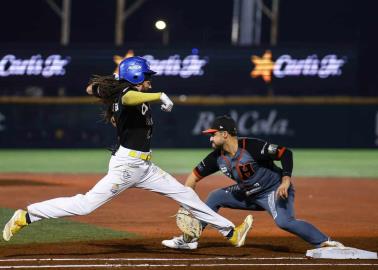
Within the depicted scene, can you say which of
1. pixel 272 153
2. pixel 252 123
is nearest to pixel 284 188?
pixel 272 153

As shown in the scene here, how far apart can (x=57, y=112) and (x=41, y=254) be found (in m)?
18.6

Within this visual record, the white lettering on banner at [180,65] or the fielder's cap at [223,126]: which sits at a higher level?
the white lettering on banner at [180,65]

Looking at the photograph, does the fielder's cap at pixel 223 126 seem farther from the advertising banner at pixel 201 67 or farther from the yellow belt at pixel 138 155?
the advertising banner at pixel 201 67

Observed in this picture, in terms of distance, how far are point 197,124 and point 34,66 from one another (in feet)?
16.0

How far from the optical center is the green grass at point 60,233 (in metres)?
9.77

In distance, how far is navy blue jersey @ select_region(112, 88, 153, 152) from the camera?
8.22 m

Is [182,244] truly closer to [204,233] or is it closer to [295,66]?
[204,233]

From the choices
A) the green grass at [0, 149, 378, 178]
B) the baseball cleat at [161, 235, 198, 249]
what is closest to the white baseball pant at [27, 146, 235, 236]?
the baseball cleat at [161, 235, 198, 249]

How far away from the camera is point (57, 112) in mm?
26891

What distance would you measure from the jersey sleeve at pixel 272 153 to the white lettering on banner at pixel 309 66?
58.1ft

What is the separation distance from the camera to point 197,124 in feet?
89.5

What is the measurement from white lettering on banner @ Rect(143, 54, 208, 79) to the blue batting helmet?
17564 mm

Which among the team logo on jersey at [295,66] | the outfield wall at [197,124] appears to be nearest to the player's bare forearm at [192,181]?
the team logo on jersey at [295,66]

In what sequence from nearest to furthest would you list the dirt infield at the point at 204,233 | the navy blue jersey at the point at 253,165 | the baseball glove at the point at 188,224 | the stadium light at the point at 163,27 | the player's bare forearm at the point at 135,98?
1. the player's bare forearm at the point at 135,98
2. the dirt infield at the point at 204,233
3. the navy blue jersey at the point at 253,165
4. the baseball glove at the point at 188,224
5. the stadium light at the point at 163,27
